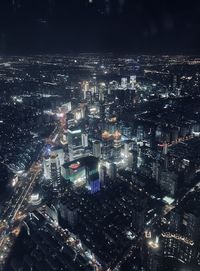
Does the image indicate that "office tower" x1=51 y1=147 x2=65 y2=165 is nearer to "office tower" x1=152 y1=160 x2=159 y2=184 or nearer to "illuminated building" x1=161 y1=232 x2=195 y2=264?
"office tower" x1=152 y1=160 x2=159 y2=184

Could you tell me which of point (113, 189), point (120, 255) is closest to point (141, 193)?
point (113, 189)

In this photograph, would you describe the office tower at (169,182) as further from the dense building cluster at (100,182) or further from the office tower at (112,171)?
the office tower at (112,171)

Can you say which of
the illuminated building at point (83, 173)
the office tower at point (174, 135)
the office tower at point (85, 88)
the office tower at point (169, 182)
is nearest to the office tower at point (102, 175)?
the illuminated building at point (83, 173)

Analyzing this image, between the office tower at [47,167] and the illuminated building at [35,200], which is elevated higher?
the office tower at [47,167]

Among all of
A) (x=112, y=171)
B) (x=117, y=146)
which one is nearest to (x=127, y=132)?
(x=117, y=146)

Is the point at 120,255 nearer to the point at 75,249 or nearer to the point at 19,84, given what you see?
the point at 75,249

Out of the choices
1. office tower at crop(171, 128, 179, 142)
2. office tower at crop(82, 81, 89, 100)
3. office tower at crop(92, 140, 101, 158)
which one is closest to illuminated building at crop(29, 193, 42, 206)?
office tower at crop(92, 140, 101, 158)

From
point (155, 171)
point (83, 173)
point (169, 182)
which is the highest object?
point (155, 171)

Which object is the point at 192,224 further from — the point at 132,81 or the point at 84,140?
the point at 132,81

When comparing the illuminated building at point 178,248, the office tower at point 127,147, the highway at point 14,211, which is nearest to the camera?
the illuminated building at point 178,248
